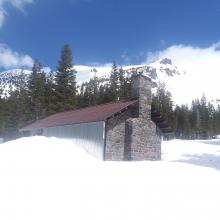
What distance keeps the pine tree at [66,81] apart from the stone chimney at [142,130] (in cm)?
3107

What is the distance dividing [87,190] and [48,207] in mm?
2751

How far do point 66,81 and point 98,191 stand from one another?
47.5 metres

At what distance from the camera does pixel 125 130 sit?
86.7 ft

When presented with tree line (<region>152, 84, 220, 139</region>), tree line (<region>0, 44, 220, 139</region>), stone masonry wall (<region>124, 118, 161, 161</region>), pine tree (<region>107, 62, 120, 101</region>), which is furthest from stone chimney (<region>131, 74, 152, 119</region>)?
tree line (<region>152, 84, 220, 139</region>)

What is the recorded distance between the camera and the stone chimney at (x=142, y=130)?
26031 mm

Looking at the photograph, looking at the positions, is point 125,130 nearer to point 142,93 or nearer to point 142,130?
point 142,130

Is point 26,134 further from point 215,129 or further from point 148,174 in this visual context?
point 215,129

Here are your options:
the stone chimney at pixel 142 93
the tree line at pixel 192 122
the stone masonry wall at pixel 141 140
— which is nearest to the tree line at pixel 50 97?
the tree line at pixel 192 122

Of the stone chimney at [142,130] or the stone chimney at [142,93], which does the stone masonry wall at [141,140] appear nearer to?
the stone chimney at [142,130]

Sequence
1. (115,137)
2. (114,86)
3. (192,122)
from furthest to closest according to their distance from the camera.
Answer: (192,122) < (114,86) < (115,137)

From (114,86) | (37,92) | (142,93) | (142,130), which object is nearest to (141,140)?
(142,130)

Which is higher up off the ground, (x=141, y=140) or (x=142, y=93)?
(x=142, y=93)

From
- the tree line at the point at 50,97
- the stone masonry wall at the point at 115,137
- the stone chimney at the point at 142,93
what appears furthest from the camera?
the tree line at the point at 50,97

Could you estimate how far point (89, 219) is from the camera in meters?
10.4
